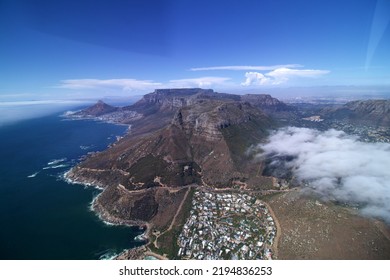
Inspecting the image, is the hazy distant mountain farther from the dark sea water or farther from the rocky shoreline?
the rocky shoreline

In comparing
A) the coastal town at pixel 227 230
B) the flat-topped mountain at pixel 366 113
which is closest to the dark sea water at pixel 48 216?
the coastal town at pixel 227 230

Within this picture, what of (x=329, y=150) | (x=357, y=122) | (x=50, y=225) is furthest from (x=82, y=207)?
(x=357, y=122)

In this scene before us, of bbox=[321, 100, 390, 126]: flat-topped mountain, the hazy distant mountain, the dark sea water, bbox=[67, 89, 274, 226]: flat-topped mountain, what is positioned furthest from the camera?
the hazy distant mountain

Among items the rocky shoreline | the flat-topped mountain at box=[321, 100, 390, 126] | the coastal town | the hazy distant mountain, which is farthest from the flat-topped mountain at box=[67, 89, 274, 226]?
the hazy distant mountain

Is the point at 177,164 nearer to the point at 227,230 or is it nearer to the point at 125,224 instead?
the point at 125,224

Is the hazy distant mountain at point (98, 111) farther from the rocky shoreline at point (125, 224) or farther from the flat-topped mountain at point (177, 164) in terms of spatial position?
the rocky shoreline at point (125, 224)
